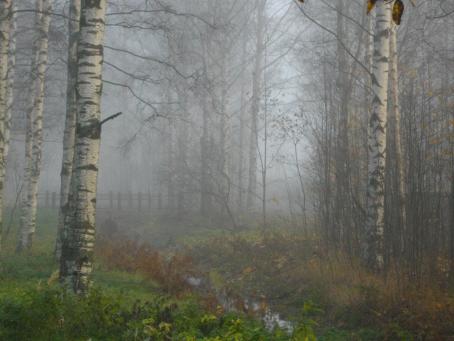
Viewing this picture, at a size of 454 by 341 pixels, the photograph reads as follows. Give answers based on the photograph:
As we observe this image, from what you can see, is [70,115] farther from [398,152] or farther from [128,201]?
[128,201]

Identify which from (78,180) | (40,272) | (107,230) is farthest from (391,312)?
(107,230)

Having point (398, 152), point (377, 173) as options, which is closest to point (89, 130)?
point (377, 173)

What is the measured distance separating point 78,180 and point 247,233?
36.5 feet

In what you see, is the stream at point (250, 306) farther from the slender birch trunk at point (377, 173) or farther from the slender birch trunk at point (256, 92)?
the slender birch trunk at point (256, 92)

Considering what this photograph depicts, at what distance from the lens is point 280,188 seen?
38.8 meters

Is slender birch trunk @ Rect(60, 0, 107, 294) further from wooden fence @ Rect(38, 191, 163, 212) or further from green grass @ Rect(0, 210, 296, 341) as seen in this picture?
wooden fence @ Rect(38, 191, 163, 212)

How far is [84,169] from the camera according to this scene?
7633mm

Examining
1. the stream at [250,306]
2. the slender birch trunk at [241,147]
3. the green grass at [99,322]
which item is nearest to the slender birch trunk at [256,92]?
the slender birch trunk at [241,147]

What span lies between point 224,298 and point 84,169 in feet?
13.8

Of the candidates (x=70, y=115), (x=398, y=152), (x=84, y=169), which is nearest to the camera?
(x=84, y=169)

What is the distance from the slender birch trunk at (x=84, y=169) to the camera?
7637mm

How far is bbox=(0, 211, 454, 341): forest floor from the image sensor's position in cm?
577

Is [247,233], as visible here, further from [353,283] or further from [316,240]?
[353,283]

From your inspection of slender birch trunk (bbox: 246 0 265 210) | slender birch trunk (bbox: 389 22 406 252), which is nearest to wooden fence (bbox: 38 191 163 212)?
slender birch trunk (bbox: 246 0 265 210)
